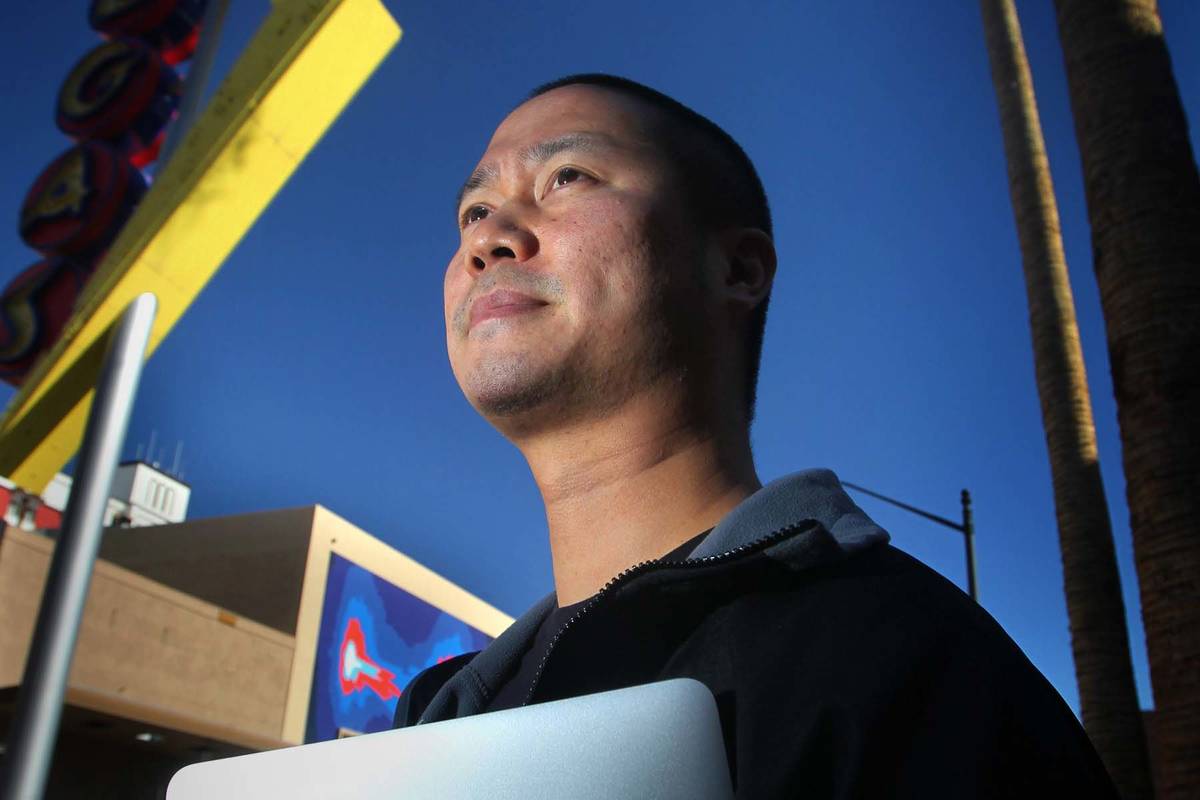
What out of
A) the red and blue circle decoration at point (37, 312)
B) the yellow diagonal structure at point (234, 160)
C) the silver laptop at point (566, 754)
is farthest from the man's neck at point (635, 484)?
the red and blue circle decoration at point (37, 312)

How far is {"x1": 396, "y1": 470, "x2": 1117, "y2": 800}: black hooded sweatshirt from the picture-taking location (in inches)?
31.4

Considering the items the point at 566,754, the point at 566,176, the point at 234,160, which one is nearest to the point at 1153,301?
the point at 566,176

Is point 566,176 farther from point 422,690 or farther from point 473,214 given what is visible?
point 422,690

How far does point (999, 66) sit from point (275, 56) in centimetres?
600

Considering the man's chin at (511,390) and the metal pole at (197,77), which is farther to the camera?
the metal pole at (197,77)

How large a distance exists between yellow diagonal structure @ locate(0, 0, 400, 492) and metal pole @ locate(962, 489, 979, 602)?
7925 mm

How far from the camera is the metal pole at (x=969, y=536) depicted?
1102 cm

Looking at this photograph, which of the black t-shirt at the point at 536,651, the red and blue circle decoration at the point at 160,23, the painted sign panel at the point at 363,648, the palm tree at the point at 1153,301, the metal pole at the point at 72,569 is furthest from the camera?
the painted sign panel at the point at 363,648

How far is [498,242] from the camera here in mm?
1472

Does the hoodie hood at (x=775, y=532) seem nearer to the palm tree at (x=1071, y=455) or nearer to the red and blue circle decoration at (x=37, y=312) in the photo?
the palm tree at (x=1071, y=455)

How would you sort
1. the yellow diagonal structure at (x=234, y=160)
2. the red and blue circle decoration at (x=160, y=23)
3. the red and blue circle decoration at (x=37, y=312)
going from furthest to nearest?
1. the red and blue circle decoration at (x=160, y=23)
2. the red and blue circle decoration at (x=37, y=312)
3. the yellow diagonal structure at (x=234, y=160)

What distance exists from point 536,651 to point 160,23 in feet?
52.1

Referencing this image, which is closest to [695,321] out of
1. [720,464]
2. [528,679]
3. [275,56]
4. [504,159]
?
[720,464]

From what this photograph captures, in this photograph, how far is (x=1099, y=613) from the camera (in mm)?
6328
